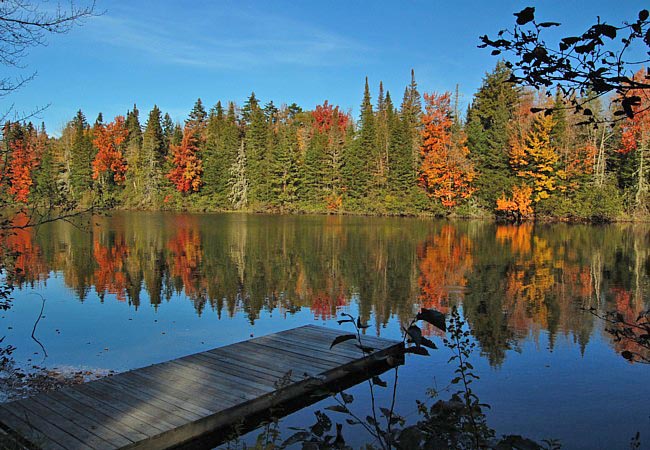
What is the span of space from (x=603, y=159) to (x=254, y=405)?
36.1 meters

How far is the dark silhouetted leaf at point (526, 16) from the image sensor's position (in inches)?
75.0

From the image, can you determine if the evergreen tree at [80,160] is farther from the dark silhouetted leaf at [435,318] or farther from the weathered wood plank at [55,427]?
the dark silhouetted leaf at [435,318]

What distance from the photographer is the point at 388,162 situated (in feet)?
141

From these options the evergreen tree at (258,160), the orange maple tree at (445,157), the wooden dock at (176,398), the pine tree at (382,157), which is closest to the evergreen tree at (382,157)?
the pine tree at (382,157)

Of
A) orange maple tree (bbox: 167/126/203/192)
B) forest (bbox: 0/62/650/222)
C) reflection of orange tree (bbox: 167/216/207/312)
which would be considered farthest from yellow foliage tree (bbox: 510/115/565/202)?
orange maple tree (bbox: 167/126/203/192)

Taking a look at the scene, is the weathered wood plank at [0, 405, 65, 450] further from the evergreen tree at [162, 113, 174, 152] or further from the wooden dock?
the evergreen tree at [162, 113, 174, 152]

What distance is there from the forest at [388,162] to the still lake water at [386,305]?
46.1 ft

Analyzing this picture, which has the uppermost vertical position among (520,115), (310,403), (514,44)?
(520,115)

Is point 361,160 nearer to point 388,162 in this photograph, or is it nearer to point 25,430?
point 388,162

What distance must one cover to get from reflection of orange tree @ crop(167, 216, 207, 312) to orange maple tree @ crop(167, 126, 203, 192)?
78.4ft

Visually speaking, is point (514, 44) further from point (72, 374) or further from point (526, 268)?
point (526, 268)

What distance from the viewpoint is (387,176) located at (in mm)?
42562

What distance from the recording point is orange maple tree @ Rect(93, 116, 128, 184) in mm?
49219

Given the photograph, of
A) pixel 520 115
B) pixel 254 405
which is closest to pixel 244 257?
pixel 254 405
